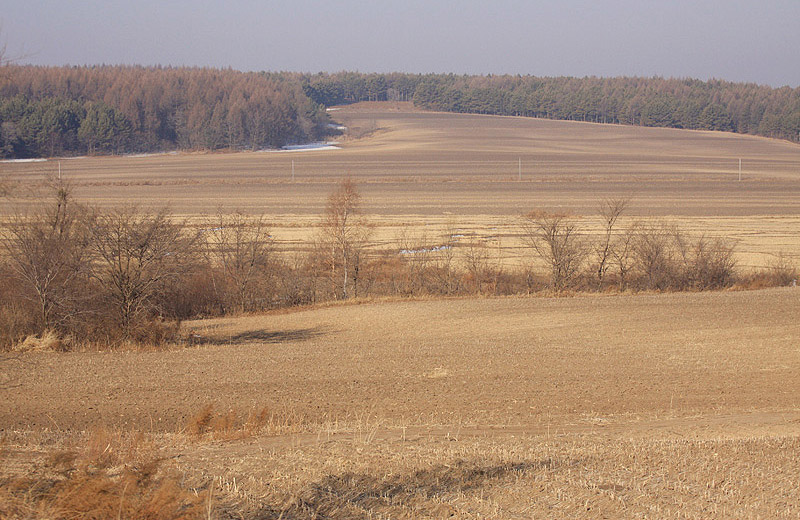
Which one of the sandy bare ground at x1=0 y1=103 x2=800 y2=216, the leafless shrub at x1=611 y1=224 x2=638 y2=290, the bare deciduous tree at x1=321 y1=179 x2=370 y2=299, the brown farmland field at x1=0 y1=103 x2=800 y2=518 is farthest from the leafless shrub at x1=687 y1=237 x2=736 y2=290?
the sandy bare ground at x1=0 y1=103 x2=800 y2=216

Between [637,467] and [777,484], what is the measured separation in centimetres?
130

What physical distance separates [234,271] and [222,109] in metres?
113

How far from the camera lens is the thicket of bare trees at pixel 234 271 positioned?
64.4 feet

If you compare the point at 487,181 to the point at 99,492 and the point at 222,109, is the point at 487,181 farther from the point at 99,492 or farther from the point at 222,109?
the point at 222,109

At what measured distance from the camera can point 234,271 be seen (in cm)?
2795

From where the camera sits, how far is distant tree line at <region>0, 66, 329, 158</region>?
11025 centimetres

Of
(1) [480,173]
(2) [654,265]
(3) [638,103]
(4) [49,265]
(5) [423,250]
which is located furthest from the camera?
(3) [638,103]

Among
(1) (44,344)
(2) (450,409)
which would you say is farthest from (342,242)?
(2) (450,409)

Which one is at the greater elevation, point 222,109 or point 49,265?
point 222,109

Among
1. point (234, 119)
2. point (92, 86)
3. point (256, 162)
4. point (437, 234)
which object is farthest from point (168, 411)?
point (92, 86)

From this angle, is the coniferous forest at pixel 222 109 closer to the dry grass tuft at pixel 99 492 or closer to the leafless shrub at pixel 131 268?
the leafless shrub at pixel 131 268

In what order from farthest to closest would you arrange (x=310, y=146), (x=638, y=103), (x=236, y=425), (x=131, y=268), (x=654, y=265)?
(x=638, y=103)
(x=310, y=146)
(x=654, y=265)
(x=131, y=268)
(x=236, y=425)

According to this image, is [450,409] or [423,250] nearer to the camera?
[450,409]

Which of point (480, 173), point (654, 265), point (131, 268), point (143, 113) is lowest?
point (654, 265)
